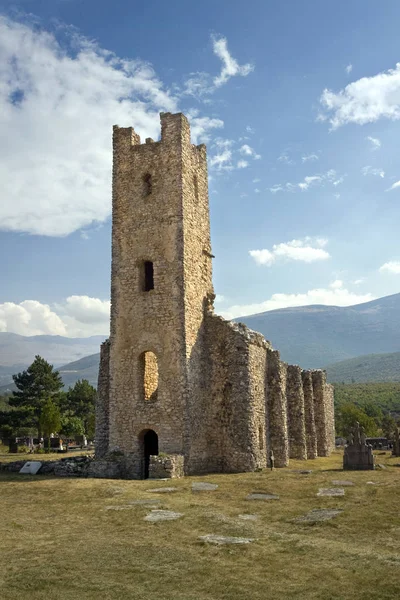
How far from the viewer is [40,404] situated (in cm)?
5294

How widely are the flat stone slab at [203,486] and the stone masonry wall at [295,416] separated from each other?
1332 cm

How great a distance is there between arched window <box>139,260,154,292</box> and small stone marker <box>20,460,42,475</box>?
818 centimetres

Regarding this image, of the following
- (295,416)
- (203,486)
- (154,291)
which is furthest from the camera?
(295,416)

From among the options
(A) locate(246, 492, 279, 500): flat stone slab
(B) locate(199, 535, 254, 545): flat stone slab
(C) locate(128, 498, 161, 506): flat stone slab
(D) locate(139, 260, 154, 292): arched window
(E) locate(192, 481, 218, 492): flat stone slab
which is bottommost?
(B) locate(199, 535, 254, 545): flat stone slab

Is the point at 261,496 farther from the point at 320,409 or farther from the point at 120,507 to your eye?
the point at 320,409

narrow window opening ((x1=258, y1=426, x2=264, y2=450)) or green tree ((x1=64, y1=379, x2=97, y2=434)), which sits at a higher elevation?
green tree ((x1=64, y1=379, x2=97, y2=434))

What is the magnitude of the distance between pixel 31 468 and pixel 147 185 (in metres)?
12.8

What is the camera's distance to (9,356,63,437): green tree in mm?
52969

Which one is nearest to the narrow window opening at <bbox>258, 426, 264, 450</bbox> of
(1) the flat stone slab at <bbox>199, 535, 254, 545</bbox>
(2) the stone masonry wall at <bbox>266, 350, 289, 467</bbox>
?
(2) the stone masonry wall at <bbox>266, 350, 289, 467</bbox>

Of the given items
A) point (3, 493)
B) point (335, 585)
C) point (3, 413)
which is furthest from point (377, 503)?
point (3, 413)

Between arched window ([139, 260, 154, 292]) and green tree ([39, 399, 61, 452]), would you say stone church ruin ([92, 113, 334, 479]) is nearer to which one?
arched window ([139, 260, 154, 292])

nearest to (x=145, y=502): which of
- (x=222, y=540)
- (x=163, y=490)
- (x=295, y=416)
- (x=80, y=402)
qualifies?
(x=163, y=490)

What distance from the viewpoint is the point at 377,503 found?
12.4 m

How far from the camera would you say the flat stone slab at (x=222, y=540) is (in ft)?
30.5
